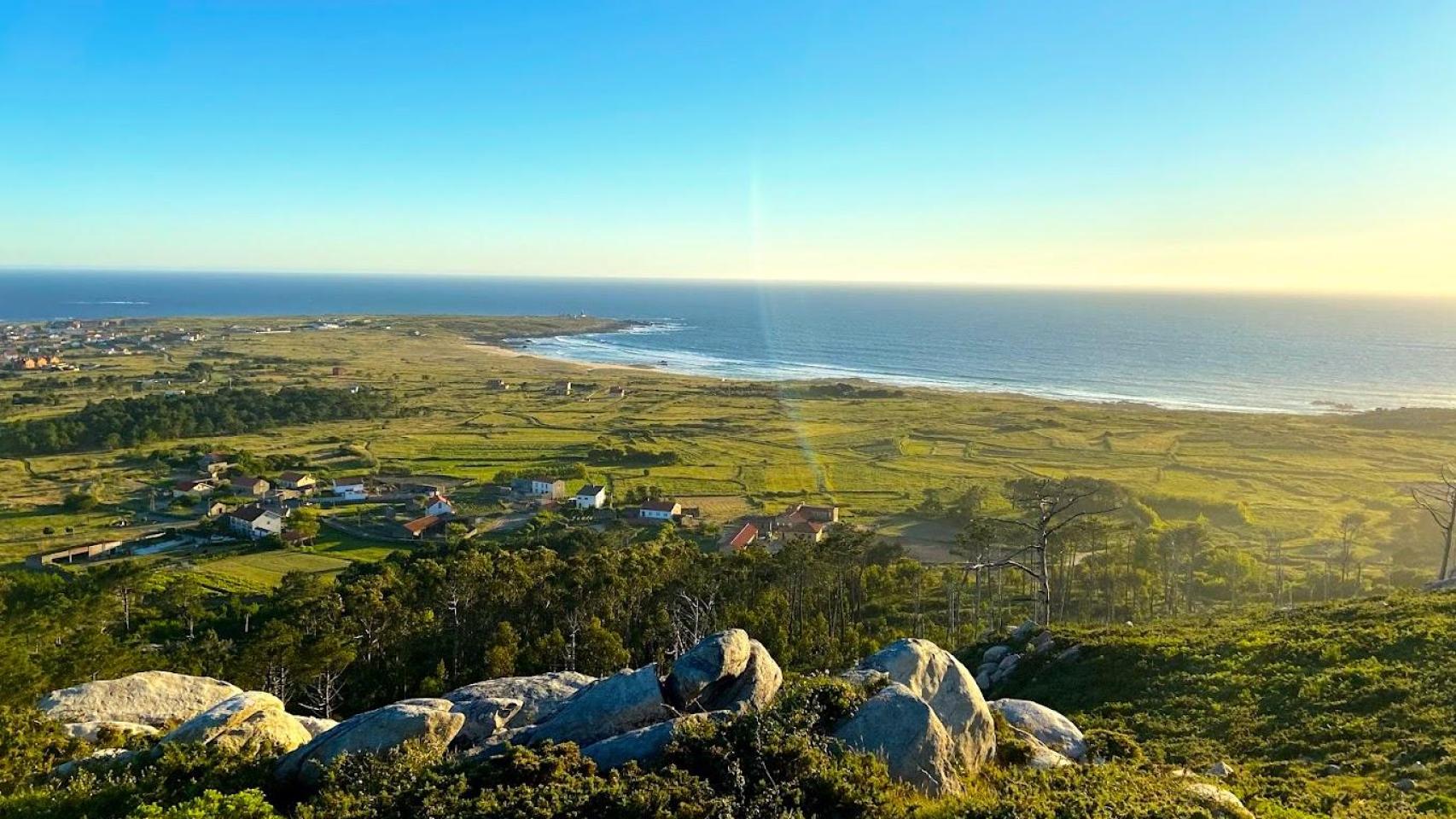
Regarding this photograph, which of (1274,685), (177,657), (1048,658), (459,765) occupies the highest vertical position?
(459,765)

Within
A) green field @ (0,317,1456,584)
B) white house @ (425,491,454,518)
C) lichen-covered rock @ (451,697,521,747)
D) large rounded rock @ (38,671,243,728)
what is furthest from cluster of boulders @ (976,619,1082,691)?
white house @ (425,491,454,518)

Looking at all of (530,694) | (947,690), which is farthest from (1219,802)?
(530,694)

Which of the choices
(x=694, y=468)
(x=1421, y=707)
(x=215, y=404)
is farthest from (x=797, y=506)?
(x=215, y=404)

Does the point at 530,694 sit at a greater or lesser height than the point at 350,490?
greater

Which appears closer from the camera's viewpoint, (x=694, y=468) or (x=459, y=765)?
(x=459, y=765)

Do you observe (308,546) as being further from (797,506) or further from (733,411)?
(733,411)

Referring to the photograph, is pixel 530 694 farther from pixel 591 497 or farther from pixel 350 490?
pixel 350 490

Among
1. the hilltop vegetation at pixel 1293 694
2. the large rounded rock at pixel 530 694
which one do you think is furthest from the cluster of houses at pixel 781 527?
the large rounded rock at pixel 530 694
